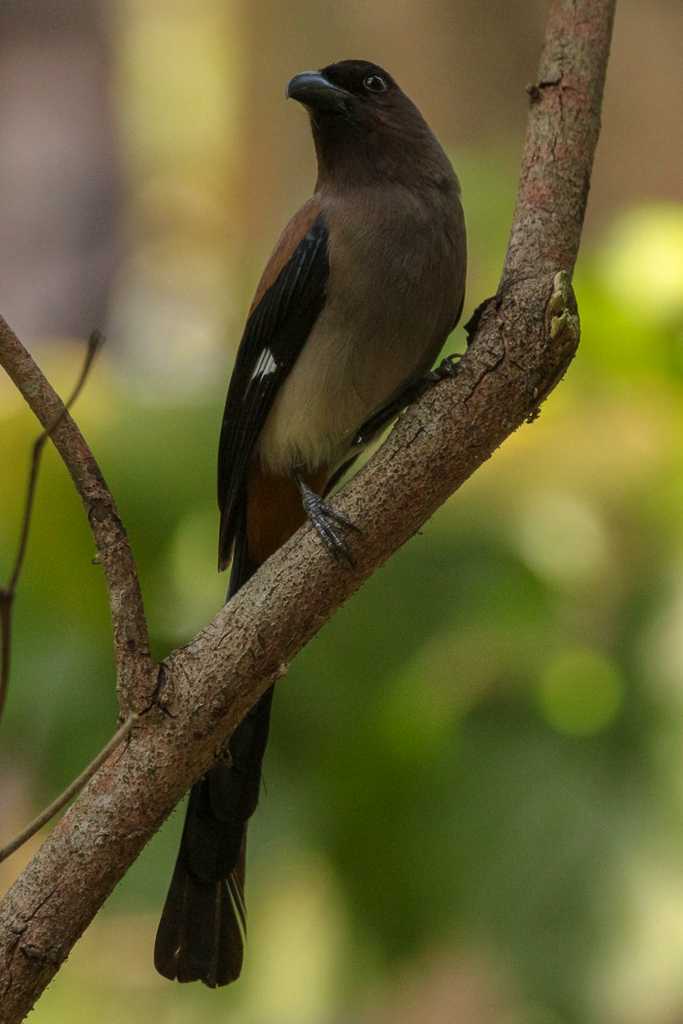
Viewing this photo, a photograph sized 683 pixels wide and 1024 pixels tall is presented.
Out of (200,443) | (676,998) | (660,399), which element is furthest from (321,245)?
(676,998)

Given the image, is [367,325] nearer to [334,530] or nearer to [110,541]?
[334,530]

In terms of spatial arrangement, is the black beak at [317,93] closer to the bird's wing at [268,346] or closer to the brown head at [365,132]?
the brown head at [365,132]

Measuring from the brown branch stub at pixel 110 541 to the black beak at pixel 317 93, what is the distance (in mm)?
1196

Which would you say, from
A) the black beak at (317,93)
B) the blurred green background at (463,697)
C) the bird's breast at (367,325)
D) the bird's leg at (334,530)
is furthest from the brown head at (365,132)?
the bird's leg at (334,530)

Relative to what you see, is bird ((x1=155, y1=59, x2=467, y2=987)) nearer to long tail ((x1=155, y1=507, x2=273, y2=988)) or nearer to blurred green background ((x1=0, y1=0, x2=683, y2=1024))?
long tail ((x1=155, y1=507, x2=273, y2=988))

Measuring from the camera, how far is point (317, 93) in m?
2.90

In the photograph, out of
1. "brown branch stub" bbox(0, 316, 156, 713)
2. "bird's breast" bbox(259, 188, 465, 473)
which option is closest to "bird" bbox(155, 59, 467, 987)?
"bird's breast" bbox(259, 188, 465, 473)

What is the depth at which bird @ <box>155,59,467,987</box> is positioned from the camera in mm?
2652

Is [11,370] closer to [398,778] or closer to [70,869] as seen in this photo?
[70,869]

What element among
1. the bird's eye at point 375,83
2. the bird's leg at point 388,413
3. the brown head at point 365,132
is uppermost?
the bird's eye at point 375,83

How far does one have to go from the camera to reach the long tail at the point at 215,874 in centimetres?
234

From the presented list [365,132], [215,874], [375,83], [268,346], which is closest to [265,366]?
[268,346]

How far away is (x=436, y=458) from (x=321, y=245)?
0.85 m

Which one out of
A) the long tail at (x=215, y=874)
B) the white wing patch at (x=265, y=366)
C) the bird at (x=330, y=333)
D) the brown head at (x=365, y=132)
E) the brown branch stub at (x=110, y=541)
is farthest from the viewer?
the brown head at (x=365, y=132)
